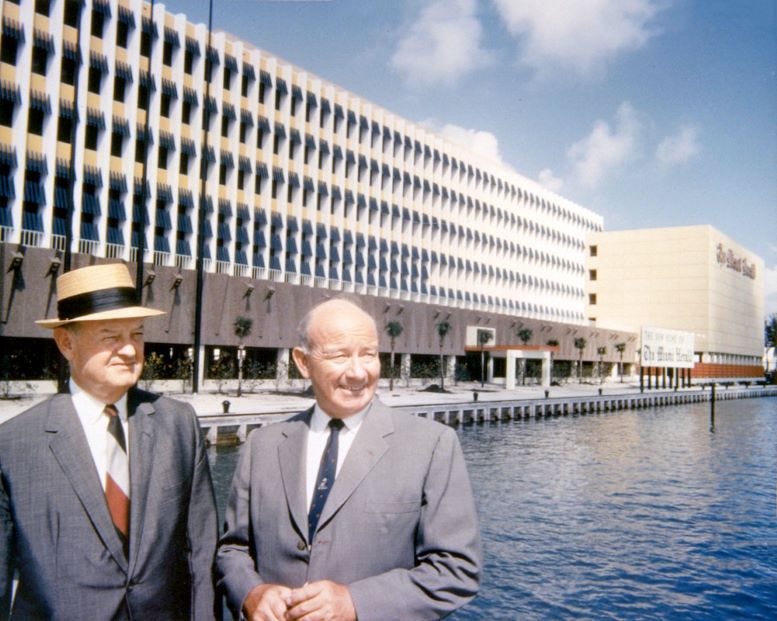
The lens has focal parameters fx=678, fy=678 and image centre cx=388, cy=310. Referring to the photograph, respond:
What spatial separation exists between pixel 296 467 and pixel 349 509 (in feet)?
1.16

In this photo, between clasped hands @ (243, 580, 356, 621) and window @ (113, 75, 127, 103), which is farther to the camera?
window @ (113, 75, 127, 103)

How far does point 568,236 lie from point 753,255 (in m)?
48.0

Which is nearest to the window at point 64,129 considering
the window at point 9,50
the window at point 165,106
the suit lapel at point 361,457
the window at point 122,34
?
the window at point 9,50

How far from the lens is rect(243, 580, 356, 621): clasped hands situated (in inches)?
116

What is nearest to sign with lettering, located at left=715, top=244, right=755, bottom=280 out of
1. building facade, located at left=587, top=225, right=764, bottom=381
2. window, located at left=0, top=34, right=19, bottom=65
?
building facade, located at left=587, top=225, right=764, bottom=381

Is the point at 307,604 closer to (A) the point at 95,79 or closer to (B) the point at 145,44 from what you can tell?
(A) the point at 95,79

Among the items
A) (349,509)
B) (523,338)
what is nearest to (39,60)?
(349,509)

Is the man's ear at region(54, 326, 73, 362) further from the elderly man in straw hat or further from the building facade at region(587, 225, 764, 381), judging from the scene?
the building facade at region(587, 225, 764, 381)

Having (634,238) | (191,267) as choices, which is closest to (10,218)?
(191,267)

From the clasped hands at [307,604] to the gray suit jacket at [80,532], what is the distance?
0.72m

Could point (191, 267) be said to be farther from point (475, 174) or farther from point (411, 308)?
point (475, 174)

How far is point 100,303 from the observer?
355 cm

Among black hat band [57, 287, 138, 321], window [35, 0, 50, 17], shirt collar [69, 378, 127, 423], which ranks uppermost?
window [35, 0, 50, 17]

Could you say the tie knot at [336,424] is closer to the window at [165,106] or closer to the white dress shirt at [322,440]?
the white dress shirt at [322,440]
